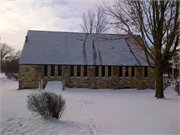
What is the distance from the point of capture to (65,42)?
21.5 m

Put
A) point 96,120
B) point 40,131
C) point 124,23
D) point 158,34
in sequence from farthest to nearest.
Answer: point 124,23 < point 158,34 < point 96,120 < point 40,131

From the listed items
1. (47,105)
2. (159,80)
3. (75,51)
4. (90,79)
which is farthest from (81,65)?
(47,105)

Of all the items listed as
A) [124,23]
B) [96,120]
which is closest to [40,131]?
[96,120]

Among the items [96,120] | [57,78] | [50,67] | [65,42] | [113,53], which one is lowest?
[96,120]

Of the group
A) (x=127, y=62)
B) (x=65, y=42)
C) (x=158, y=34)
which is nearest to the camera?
(x=158, y=34)

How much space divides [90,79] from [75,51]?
425cm

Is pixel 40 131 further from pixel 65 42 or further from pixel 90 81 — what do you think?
pixel 65 42

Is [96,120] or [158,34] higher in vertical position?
[158,34]

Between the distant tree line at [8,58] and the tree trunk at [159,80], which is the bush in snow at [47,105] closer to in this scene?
the tree trunk at [159,80]

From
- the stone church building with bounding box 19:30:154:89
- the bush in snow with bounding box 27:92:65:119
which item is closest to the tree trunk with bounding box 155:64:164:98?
the stone church building with bounding box 19:30:154:89

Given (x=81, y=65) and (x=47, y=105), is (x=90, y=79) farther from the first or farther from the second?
(x=47, y=105)

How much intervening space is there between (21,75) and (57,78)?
4100mm

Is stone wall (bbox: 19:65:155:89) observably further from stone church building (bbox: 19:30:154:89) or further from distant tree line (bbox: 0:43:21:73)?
distant tree line (bbox: 0:43:21:73)

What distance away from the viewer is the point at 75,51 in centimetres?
2044
